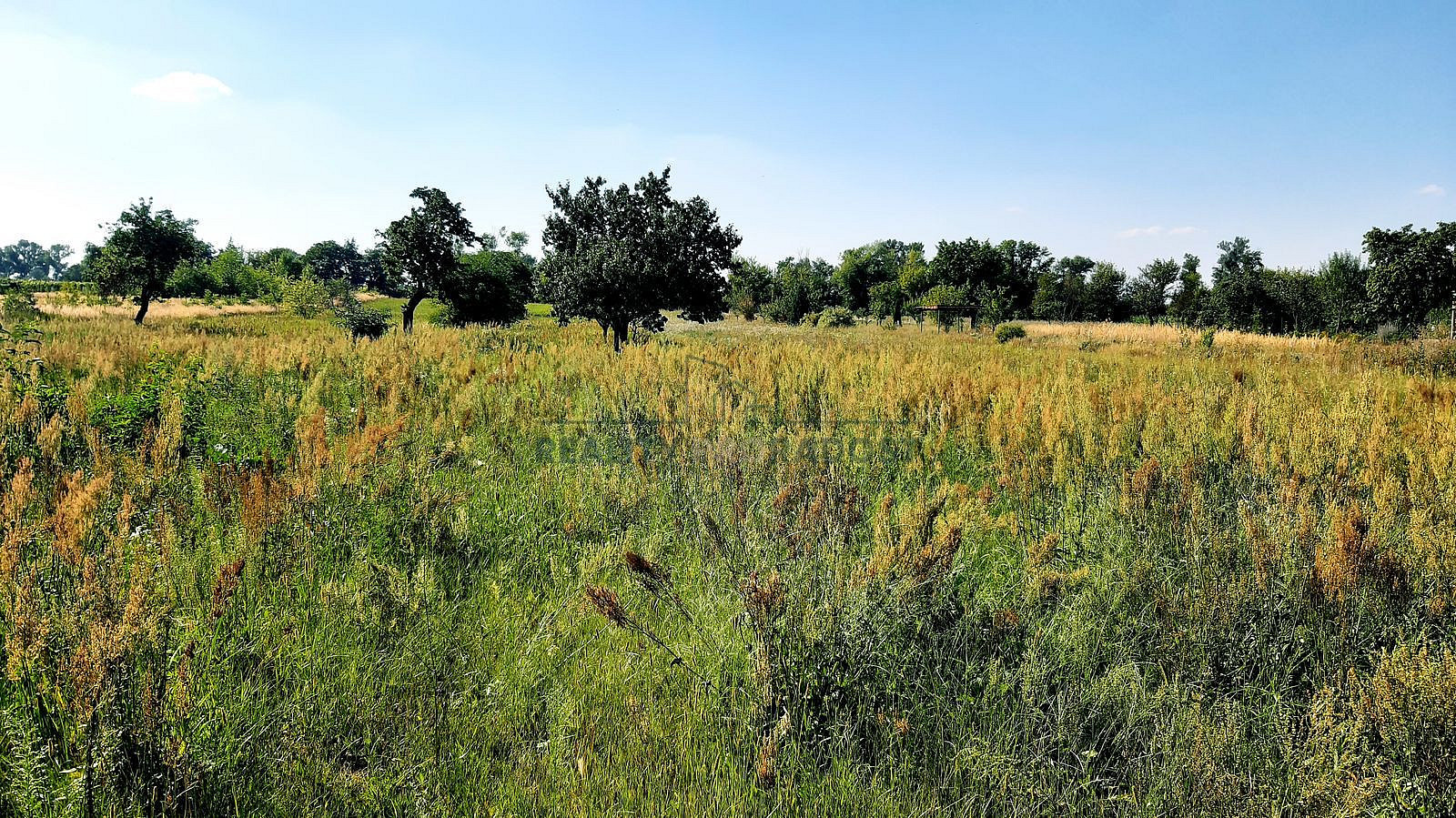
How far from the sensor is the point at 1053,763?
1.78 meters

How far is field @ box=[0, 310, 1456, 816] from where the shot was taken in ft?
5.51

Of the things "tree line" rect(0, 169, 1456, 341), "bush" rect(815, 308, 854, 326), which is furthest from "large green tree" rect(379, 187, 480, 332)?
"bush" rect(815, 308, 854, 326)

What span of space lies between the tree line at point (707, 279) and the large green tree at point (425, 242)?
0.04 meters

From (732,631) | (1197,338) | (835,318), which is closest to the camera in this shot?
(732,631)

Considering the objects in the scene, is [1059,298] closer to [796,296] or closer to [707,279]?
[796,296]

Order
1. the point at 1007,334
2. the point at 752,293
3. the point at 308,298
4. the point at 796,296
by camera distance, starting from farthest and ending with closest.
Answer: the point at 752,293 → the point at 796,296 → the point at 308,298 → the point at 1007,334

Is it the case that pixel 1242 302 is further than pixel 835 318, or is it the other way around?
pixel 1242 302

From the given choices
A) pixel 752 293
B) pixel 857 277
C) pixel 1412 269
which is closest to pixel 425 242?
pixel 1412 269

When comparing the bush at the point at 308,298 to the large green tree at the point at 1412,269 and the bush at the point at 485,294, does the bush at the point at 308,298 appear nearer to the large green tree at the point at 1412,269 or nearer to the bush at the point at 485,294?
the bush at the point at 485,294

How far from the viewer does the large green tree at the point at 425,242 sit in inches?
891

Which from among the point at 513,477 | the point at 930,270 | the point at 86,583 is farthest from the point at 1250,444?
the point at 930,270

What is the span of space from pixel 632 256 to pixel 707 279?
1.86 metres

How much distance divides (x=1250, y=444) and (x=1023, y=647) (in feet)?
8.75

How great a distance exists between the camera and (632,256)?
13.4 m
